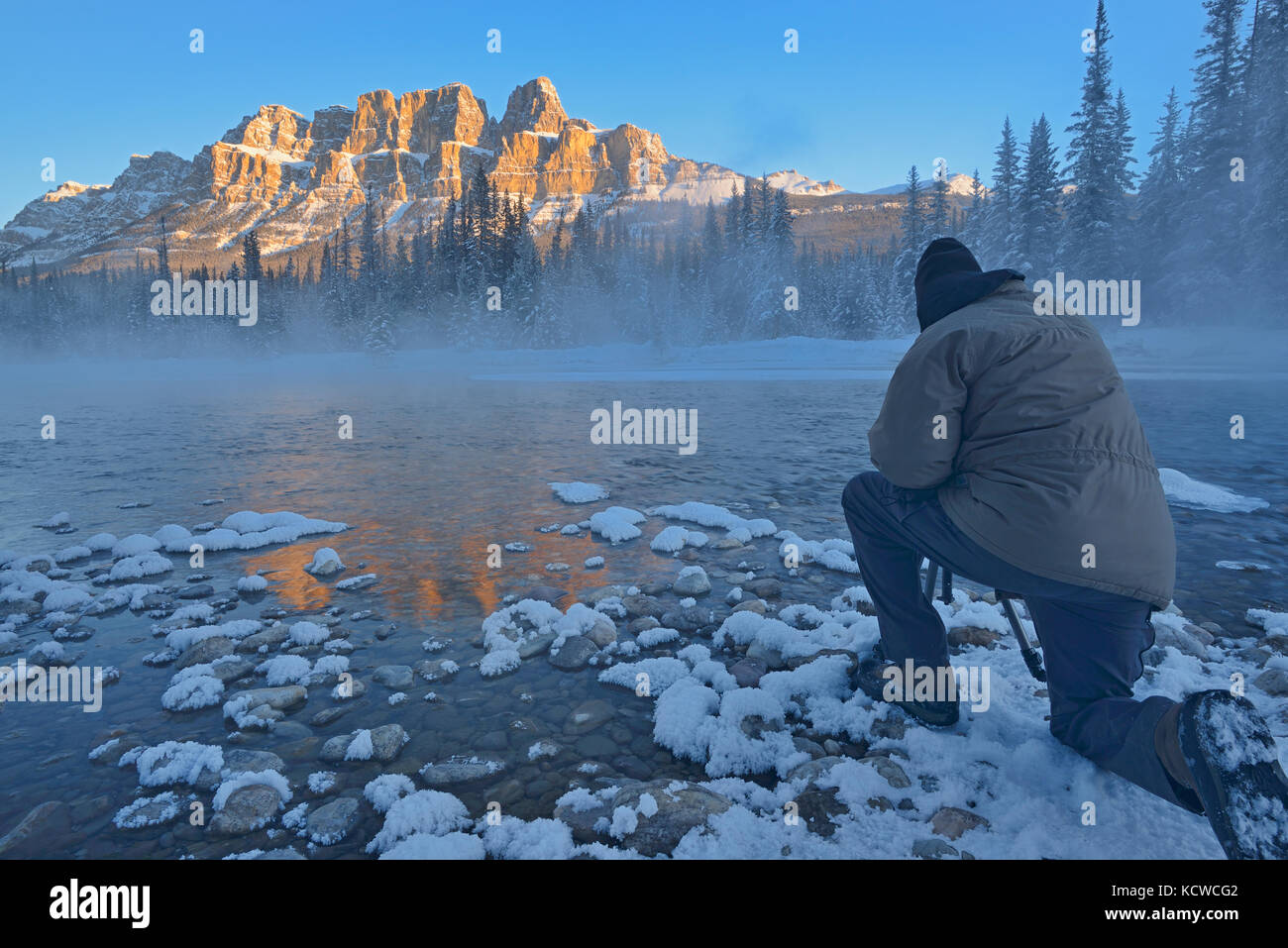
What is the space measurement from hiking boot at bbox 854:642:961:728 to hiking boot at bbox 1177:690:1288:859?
1.10 m

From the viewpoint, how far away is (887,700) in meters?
3.18

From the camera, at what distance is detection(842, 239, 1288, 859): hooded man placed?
2.27 m

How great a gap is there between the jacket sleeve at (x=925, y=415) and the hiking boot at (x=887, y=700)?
113 cm

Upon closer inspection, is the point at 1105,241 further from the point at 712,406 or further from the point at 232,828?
the point at 232,828

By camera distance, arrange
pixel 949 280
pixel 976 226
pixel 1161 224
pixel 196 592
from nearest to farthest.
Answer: pixel 949 280
pixel 196 592
pixel 1161 224
pixel 976 226

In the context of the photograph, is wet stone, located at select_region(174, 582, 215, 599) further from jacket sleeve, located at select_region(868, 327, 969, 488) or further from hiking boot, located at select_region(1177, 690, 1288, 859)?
hiking boot, located at select_region(1177, 690, 1288, 859)

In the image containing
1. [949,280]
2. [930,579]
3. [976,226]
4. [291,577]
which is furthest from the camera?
[976,226]

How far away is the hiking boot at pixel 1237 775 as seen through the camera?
170cm

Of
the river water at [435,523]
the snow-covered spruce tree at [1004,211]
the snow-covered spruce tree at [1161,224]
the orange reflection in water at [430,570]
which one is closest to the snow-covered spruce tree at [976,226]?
the snow-covered spruce tree at [1004,211]

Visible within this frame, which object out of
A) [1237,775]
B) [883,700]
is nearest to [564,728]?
[883,700]

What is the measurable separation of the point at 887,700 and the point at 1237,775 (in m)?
1.50

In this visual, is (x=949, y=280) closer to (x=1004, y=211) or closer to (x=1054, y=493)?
(x=1054, y=493)
